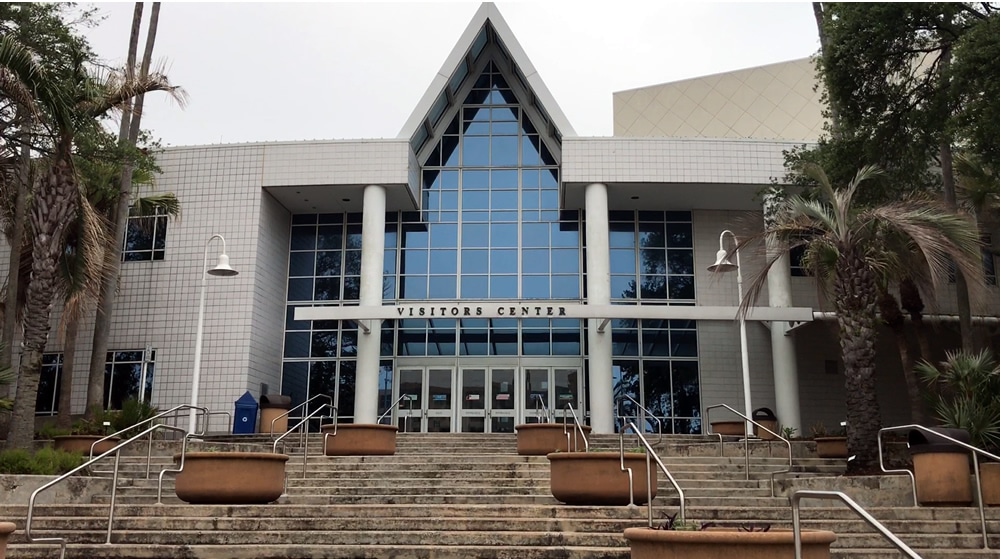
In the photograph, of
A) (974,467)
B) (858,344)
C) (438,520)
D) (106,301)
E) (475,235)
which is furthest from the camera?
(475,235)

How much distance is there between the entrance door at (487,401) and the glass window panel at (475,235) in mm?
3471

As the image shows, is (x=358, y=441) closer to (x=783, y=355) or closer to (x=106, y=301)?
(x=106, y=301)

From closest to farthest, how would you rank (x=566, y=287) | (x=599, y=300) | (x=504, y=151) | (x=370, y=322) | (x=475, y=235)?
1. (x=370, y=322)
2. (x=599, y=300)
3. (x=566, y=287)
4. (x=475, y=235)
5. (x=504, y=151)

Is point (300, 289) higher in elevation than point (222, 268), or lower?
higher

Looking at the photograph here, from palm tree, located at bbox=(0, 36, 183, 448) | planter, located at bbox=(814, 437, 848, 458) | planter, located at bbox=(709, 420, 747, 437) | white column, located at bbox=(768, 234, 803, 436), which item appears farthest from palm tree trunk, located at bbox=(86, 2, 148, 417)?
white column, located at bbox=(768, 234, 803, 436)

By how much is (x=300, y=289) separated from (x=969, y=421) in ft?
56.6

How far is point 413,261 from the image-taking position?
A: 25.4 meters

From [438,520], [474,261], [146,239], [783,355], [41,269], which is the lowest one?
[438,520]

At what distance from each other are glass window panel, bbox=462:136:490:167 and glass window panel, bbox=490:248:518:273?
2666mm

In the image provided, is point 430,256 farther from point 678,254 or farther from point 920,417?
point 920,417

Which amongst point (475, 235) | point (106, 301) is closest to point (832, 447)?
point (475, 235)

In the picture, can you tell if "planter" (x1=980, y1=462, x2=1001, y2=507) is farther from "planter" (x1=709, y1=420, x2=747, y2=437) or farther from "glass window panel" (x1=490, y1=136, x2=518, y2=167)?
"glass window panel" (x1=490, y1=136, x2=518, y2=167)

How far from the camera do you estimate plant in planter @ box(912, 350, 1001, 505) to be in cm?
1152

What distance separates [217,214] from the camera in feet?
78.0
